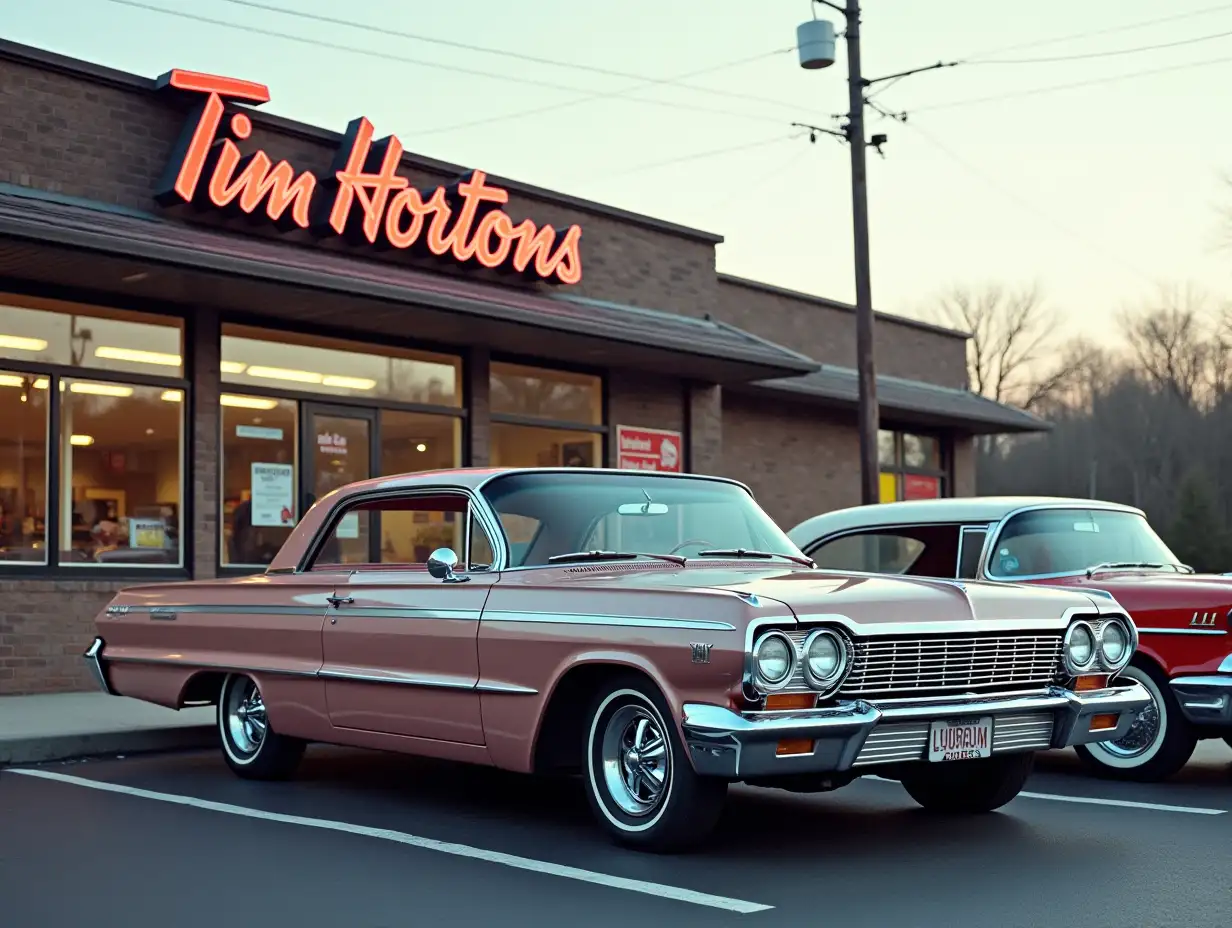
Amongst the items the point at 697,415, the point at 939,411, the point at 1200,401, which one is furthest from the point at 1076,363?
the point at 697,415

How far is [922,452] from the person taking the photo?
2711 centimetres

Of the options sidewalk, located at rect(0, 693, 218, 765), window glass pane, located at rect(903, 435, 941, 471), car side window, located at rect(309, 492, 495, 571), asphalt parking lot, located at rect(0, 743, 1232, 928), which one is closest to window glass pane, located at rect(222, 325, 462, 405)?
car side window, located at rect(309, 492, 495, 571)

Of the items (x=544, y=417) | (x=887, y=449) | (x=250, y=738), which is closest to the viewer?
(x=250, y=738)

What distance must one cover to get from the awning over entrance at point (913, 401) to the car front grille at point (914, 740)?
14871 mm

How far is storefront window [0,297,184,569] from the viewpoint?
13.3 m

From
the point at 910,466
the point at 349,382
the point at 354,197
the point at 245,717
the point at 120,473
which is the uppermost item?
the point at 354,197

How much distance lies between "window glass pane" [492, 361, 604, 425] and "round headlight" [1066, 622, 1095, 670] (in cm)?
1129

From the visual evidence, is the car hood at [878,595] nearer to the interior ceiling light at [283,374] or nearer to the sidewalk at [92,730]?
the sidewalk at [92,730]

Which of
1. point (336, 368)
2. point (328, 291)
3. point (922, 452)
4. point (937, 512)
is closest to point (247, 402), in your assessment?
point (336, 368)

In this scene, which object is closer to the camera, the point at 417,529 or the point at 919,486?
the point at 417,529

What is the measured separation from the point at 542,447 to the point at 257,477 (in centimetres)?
407

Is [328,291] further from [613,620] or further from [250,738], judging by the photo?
[613,620]

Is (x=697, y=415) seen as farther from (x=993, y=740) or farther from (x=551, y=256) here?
(x=993, y=740)

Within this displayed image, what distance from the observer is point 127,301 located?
13977 millimetres
